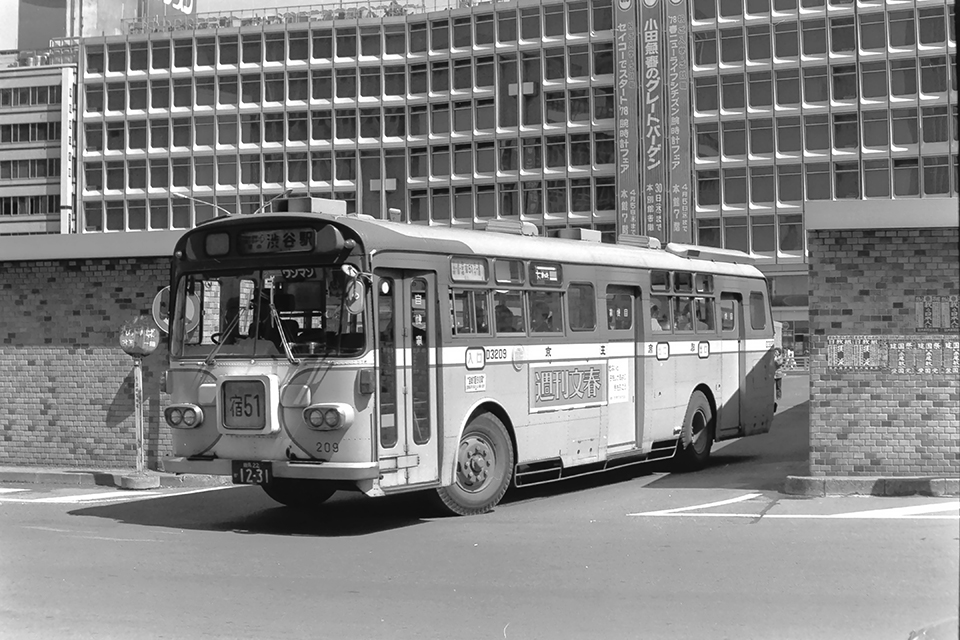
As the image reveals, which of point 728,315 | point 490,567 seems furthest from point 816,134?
point 490,567

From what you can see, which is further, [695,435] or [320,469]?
[695,435]

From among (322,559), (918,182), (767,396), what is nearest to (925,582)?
(322,559)

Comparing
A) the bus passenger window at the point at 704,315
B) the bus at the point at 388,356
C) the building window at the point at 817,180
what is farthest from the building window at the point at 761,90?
the bus at the point at 388,356

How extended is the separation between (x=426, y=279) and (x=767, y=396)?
29.3ft

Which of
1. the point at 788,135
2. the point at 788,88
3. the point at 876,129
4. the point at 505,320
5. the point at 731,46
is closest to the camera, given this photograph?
the point at 505,320

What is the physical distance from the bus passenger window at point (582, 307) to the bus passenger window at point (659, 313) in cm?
141

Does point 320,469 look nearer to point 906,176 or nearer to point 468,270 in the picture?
point 468,270

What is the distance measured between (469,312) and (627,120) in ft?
171

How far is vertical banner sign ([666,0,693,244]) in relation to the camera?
61.2 metres

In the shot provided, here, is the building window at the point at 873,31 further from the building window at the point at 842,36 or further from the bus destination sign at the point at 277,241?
the bus destination sign at the point at 277,241

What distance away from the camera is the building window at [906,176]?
195 ft

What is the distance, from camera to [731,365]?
17.7 metres

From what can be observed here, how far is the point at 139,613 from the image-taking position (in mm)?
7883

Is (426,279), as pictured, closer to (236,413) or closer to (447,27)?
(236,413)
